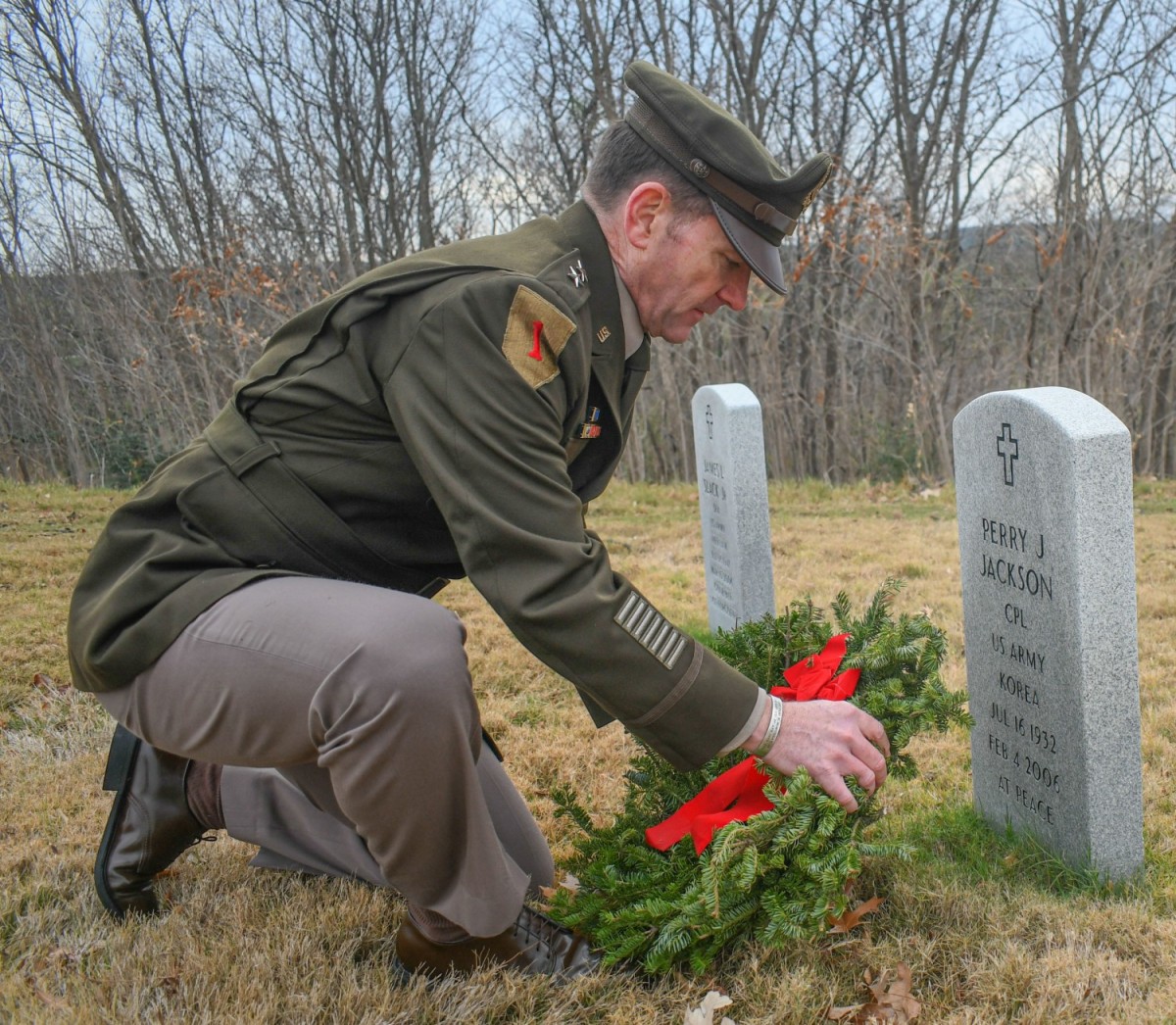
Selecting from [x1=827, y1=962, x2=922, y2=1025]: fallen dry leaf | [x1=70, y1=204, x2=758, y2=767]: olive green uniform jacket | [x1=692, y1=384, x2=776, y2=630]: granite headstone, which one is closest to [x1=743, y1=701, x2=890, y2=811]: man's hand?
[x1=70, y1=204, x2=758, y2=767]: olive green uniform jacket

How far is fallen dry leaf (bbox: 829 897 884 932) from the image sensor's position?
216 cm

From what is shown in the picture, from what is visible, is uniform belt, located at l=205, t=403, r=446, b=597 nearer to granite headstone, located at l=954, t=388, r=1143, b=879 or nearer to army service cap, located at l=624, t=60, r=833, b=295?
army service cap, located at l=624, t=60, r=833, b=295

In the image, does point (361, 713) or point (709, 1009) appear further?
point (709, 1009)

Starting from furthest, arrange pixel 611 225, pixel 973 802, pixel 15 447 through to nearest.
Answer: pixel 15 447 < pixel 973 802 < pixel 611 225

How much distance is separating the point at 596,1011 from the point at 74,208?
1488cm

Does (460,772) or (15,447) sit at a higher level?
(15,447)

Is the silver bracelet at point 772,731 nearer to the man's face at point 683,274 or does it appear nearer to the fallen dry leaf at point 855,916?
the fallen dry leaf at point 855,916

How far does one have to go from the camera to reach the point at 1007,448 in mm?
2525

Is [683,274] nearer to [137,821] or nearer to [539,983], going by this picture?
[539,983]

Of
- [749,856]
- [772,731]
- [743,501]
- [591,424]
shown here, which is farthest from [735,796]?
[743,501]

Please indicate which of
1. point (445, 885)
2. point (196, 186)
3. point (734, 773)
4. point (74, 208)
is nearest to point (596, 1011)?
point (445, 885)

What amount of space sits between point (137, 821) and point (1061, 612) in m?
2.30

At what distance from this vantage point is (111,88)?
12477mm

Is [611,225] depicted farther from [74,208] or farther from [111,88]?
[74,208]
